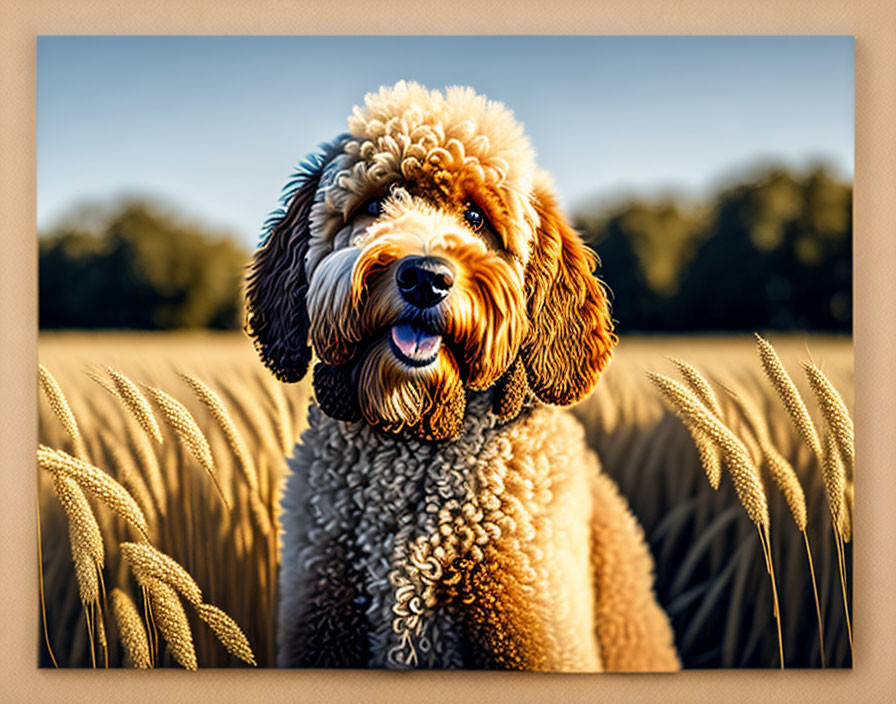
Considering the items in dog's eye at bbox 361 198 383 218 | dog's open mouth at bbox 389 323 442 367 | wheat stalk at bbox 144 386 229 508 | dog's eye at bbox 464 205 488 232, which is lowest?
wheat stalk at bbox 144 386 229 508

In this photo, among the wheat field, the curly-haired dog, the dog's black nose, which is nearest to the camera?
the dog's black nose

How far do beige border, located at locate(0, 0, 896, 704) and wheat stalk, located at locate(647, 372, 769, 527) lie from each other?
285 millimetres

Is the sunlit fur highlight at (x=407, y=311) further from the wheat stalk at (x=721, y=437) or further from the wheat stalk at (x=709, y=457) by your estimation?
the wheat stalk at (x=709, y=457)

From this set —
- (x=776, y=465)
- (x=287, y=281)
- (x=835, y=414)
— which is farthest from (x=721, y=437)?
(x=287, y=281)

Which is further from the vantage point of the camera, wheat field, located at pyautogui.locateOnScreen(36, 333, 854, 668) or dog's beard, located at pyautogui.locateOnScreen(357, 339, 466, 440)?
wheat field, located at pyautogui.locateOnScreen(36, 333, 854, 668)

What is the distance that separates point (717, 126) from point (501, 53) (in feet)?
1.93

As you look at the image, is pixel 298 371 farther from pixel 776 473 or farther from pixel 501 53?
pixel 776 473

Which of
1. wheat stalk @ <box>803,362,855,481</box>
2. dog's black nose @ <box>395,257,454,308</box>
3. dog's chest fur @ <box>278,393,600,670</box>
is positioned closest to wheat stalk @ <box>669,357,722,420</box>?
wheat stalk @ <box>803,362,855,481</box>

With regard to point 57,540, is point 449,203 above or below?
above

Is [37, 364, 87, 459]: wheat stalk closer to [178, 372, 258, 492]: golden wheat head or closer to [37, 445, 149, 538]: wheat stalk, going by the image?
[37, 445, 149, 538]: wheat stalk

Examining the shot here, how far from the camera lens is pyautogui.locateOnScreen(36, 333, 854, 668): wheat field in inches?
83.3

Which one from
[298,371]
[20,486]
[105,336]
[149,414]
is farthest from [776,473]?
[20,486]

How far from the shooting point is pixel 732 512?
2131mm

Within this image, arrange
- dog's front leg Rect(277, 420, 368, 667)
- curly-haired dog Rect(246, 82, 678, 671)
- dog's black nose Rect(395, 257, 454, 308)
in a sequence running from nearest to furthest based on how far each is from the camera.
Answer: dog's black nose Rect(395, 257, 454, 308) → curly-haired dog Rect(246, 82, 678, 671) → dog's front leg Rect(277, 420, 368, 667)
